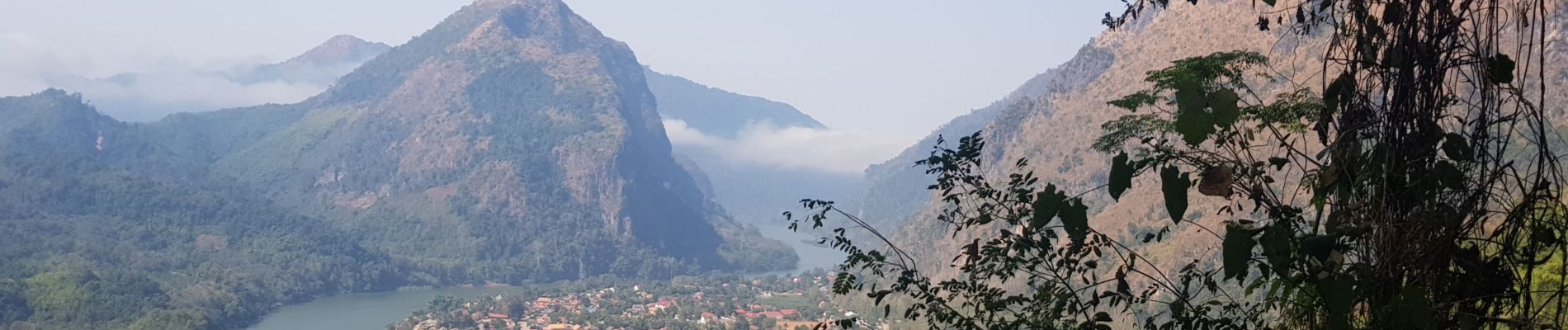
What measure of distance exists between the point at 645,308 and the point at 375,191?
136 ft

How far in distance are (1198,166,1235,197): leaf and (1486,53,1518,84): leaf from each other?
1.90 ft

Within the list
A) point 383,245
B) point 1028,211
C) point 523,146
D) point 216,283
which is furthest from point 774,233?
point 1028,211

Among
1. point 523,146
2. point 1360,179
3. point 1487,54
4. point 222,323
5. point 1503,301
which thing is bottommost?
point 222,323

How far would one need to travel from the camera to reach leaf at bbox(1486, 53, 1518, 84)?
93.7 inches

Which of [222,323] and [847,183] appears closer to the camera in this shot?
[222,323]

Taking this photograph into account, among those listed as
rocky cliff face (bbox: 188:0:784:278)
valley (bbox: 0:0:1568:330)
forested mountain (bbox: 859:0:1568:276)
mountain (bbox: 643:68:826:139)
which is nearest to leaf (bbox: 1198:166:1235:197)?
valley (bbox: 0:0:1568:330)

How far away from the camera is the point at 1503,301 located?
8.41 ft

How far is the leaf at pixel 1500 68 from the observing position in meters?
2.38

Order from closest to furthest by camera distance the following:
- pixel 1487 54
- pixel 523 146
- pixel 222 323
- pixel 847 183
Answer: pixel 1487 54, pixel 222 323, pixel 523 146, pixel 847 183

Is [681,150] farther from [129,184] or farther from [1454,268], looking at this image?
[1454,268]

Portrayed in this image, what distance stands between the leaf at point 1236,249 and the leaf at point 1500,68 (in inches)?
20.6

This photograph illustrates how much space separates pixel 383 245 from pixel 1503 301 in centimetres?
7377

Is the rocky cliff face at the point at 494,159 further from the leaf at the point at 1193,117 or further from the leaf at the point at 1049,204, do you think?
the leaf at the point at 1193,117

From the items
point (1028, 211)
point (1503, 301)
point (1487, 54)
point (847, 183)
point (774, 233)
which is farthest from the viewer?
point (847, 183)
